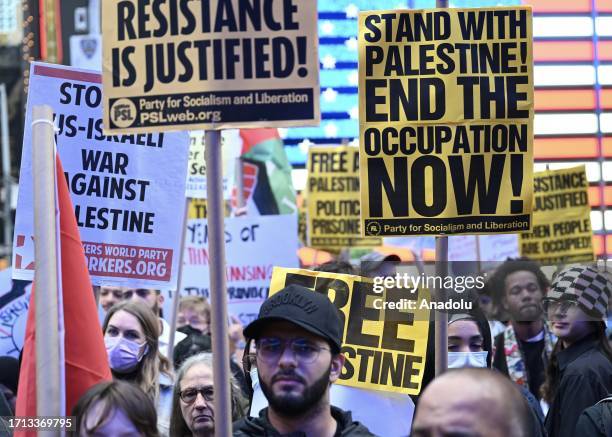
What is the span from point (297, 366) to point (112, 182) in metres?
2.27

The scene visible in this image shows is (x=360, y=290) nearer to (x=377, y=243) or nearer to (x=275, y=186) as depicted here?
(x=377, y=243)

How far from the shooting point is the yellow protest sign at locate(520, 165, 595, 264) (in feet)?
46.1

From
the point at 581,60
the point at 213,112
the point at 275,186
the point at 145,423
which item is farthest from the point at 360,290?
the point at 581,60

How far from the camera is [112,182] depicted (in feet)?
22.7

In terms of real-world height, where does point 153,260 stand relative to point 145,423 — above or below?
above

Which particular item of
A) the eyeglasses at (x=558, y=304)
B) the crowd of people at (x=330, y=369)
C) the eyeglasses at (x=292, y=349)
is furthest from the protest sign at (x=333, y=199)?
the eyeglasses at (x=292, y=349)

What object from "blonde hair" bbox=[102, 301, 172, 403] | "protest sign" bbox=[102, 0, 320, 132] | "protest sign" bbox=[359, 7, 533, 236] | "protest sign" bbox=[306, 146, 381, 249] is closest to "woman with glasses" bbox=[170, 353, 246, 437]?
"blonde hair" bbox=[102, 301, 172, 403]

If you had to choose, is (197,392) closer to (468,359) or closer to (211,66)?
(468,359)

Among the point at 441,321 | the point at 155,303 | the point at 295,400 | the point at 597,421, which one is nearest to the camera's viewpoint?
the point at 295,400

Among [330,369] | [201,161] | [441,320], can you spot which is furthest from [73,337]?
[201,161]

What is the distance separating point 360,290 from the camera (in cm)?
671

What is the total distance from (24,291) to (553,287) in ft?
11.7

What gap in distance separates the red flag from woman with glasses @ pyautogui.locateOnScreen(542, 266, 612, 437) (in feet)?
8.36

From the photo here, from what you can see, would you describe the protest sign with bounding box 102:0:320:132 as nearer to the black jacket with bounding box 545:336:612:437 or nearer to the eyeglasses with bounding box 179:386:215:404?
the eyeglasses with bounding box 179:386:215:404
